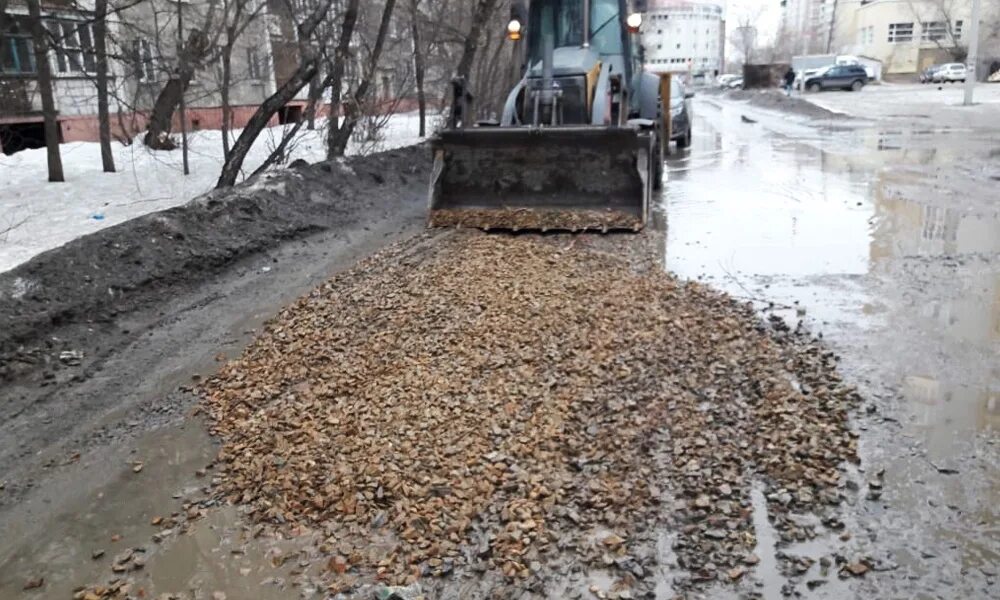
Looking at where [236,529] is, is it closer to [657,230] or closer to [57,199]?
[657,230]

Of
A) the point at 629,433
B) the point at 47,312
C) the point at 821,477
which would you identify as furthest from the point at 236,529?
the point at 47,312

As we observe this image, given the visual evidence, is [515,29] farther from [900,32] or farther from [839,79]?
[900,32]

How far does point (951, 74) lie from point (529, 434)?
5896 cm

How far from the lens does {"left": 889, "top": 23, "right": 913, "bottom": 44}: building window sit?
232ft

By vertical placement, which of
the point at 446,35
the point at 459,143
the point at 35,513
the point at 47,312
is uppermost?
the point at 446,35

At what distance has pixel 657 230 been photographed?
920 centimetres

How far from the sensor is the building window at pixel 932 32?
68125 millimetres

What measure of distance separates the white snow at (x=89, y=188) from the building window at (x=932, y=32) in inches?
2639

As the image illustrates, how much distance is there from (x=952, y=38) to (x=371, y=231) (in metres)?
67.1

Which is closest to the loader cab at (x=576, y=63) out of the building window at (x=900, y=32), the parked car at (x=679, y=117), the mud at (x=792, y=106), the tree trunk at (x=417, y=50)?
the parked car at (x=679, y=117)

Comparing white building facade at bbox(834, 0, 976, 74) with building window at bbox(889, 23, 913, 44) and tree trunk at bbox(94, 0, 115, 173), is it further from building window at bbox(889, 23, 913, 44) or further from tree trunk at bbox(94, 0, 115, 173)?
tree trunk at bbox(94, 0, 115, 173)

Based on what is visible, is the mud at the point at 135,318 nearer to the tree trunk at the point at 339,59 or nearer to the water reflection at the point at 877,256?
the tree trunk at the point at 339,59

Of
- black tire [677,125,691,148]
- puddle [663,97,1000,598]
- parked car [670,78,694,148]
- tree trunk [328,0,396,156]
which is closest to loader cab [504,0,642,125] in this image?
puddle [663,97,1000,598]

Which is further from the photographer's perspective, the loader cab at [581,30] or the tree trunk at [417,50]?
the tree trunk at [417,50]
